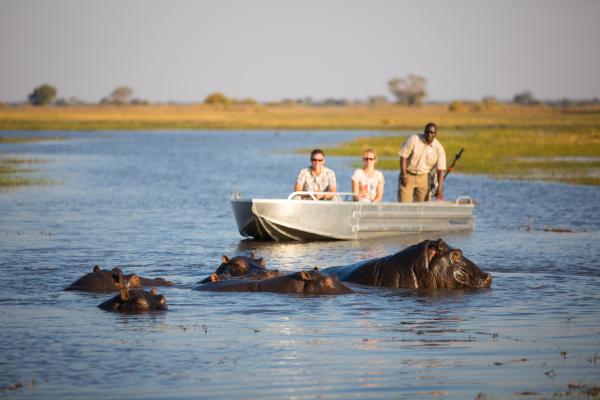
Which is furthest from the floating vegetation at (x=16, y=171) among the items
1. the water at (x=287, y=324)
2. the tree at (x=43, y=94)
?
the tree at (x=43, y=94)

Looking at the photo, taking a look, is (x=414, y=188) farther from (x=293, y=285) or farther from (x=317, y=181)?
(x=293, y=285)

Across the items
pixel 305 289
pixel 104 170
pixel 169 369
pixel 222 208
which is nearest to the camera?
pixel 169 369

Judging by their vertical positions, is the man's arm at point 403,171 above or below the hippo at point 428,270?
above

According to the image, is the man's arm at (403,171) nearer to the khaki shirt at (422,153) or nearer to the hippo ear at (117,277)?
the khaki shirt at (422,153)

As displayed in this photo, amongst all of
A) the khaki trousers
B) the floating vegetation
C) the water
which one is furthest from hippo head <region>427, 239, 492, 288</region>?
the floating vegetation

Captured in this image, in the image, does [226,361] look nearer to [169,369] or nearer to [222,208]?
[169,369]

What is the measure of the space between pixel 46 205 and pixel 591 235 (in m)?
11.3

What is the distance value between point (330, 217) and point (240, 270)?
4.25m

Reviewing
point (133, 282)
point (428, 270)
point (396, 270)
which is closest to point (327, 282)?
point (396, 270)

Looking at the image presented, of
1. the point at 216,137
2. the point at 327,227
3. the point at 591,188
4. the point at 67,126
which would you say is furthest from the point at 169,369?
the point at 67,126

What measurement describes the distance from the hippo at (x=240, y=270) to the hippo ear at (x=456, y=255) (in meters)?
1.83

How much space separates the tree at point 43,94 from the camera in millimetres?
141875

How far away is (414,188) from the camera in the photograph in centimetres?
1636

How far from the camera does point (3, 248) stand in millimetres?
14609
